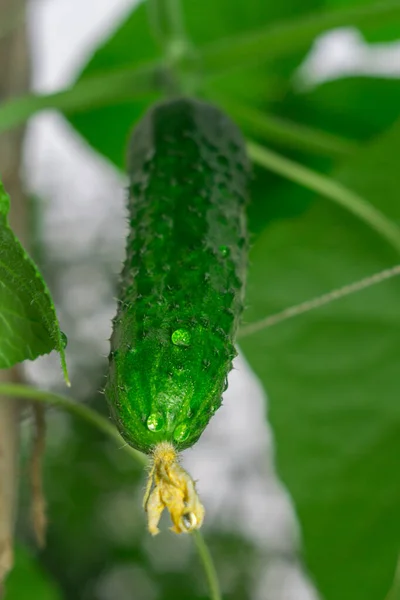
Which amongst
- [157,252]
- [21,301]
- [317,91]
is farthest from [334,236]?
[21,301]

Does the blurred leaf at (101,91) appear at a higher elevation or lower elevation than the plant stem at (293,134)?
lower

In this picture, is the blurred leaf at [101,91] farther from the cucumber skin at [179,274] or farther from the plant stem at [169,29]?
the cucumber skin at [179,274]

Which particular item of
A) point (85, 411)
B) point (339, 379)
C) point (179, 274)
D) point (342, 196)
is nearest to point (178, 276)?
point (179, 274)

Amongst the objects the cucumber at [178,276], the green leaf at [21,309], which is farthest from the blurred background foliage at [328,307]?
the green leaf at [21,309]

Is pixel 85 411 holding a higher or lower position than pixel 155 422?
higher

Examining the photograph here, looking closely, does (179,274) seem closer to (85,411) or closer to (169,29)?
(85,411)

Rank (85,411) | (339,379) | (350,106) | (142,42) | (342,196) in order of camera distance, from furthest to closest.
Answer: (142,42) < (350,106) < (339,379) < (342,196) < (85,411)

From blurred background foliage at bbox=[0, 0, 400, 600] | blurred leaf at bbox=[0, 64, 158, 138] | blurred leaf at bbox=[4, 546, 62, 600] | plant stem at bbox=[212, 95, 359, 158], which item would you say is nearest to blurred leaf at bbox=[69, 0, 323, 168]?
blurred background foliage at bbox=[0, 0, 400, 600]
